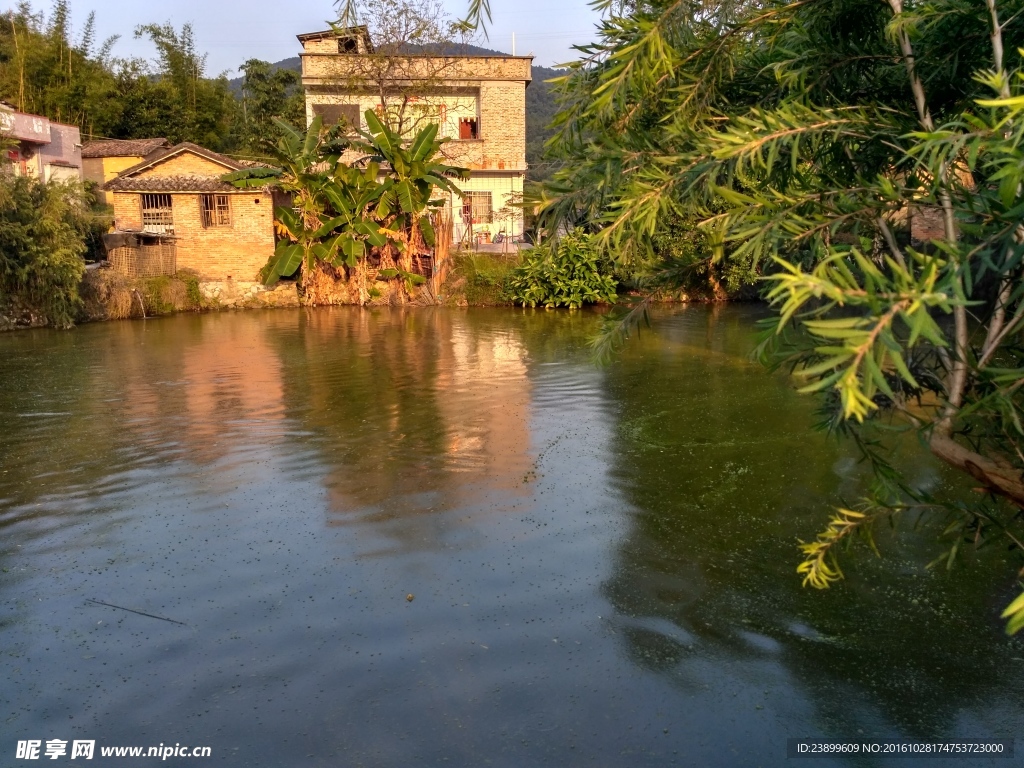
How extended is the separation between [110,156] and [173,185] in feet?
27.0

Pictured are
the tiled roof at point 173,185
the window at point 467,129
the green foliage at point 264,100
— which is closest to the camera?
the tiled roof at point 173,185

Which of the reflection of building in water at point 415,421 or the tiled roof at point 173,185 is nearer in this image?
the reflection of building in water at point 415,421

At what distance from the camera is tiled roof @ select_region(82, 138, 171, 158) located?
33.6 m

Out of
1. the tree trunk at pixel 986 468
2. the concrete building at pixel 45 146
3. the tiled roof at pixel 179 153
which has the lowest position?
the tree trunk at pixel 986 468

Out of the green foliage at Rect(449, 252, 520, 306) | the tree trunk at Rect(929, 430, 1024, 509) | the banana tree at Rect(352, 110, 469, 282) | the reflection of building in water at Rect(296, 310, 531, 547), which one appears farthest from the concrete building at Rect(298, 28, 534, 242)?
the tree trunk at Rect(929, 430, 1024, 509)

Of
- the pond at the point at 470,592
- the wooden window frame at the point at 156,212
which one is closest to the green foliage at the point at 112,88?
the wooden window frame at the point at 156,212

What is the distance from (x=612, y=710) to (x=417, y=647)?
144 centimetres

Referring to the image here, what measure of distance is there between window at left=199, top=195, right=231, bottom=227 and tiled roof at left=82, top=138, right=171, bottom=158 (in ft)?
23.9

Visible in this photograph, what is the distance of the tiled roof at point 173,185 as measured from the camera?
27.5m

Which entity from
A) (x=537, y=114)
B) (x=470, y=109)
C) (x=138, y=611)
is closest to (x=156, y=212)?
(x=470, y=109)

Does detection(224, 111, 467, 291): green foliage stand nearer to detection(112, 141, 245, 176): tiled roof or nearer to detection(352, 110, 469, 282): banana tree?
detection(352, 110, 469, 282): banana tree

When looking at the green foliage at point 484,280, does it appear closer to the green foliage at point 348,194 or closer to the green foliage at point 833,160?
the green foliage at point 348,194

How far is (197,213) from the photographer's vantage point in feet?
91.4

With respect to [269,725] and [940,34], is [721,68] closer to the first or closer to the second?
[940,34]
